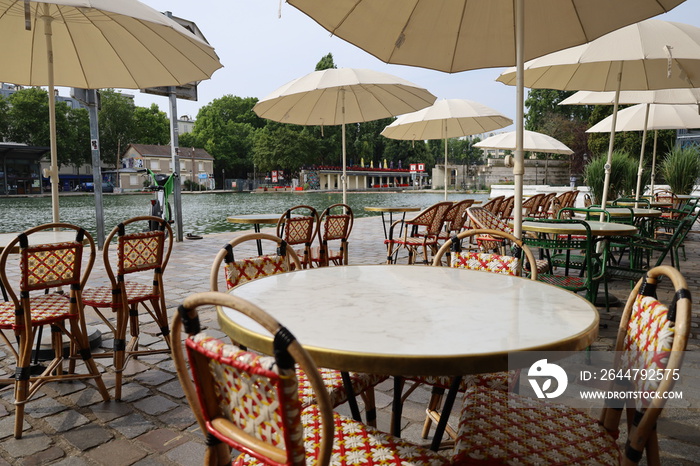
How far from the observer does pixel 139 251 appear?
267 cm

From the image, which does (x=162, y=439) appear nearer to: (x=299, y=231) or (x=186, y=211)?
(x=299, y=231)

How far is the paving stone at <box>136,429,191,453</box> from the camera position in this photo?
196 centimetres

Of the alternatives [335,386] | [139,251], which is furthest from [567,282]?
[139,251]

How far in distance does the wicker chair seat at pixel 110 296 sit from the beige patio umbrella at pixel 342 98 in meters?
3.00

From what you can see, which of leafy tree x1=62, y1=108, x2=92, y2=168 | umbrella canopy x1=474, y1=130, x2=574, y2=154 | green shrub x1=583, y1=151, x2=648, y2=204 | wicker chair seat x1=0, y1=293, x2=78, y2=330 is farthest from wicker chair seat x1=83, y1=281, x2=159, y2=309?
leafy tree x1=62, y1=108, x2=92, y2=168

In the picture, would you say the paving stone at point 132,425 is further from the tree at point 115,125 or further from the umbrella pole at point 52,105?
the tree at point 115,125

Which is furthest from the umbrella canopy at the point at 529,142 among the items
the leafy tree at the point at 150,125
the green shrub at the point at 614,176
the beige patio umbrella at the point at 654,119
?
the leafy tree at the point at 150,125

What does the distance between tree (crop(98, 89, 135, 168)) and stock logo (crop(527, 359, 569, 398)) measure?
6167 cm

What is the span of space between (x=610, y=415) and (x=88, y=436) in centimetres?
212

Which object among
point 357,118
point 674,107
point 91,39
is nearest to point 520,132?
point 91,39

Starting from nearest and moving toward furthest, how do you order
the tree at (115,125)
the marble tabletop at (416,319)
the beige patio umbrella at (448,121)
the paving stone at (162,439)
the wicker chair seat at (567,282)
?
the marble tabletop at (416,319), the paving stone at (162,439), the wicker chair seat at (567,282), the beige patio umbrella at (448,121), the tree at (115,125)

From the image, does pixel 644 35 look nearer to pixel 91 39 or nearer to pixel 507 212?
pixel 507 212

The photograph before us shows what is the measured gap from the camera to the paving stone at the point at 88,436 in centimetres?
199

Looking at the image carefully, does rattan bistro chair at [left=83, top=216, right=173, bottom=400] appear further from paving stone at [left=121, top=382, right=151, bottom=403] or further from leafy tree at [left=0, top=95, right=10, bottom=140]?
leafy tree at [left=0, top=95, right=10, bottom=140]
